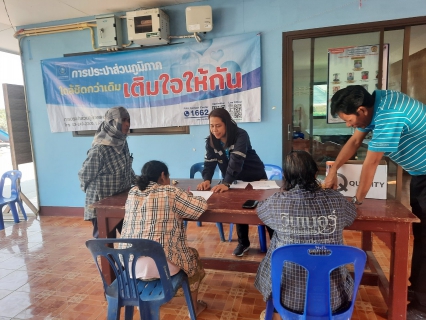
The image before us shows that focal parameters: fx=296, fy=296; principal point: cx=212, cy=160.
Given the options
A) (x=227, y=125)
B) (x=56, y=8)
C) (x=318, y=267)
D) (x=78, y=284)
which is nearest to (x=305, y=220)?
(x=318, y=267)

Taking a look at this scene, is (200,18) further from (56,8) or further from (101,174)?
(101,174)

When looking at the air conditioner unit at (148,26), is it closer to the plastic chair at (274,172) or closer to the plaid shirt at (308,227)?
the plastic chair at (274,172)

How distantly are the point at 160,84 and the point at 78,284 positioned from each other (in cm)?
230

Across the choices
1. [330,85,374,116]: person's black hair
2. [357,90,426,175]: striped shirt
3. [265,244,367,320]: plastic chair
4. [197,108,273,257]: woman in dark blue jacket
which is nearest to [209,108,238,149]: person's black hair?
[197,108,273,257]: woman in dark blue jacket

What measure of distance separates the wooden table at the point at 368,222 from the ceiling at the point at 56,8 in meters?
2.34

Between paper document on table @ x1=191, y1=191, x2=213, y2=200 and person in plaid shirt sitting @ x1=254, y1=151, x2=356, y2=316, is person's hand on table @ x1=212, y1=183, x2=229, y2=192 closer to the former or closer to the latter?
paper document on table @ x1=191, y1=191, x2=213, y2=200

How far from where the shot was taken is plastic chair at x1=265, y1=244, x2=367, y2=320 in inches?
44.6

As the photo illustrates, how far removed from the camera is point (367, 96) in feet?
5.01

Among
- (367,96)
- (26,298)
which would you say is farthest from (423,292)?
(26,298)

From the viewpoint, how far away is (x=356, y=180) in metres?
1.72

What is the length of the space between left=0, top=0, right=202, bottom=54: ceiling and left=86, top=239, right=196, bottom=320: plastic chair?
9.50ft

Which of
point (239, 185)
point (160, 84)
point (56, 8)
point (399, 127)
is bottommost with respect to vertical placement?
point (239, 185)

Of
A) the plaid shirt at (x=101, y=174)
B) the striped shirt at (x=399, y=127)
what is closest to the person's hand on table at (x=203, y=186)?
the plaid shirt at (x=101, y=174)

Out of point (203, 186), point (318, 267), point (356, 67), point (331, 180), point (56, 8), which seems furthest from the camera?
point (56, 8)
